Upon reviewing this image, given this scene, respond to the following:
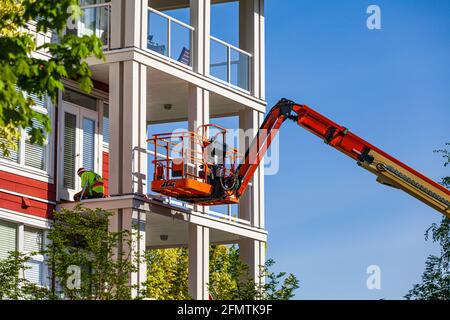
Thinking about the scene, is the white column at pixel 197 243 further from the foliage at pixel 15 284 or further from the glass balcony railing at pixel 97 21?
the foliage at pixel 15 284

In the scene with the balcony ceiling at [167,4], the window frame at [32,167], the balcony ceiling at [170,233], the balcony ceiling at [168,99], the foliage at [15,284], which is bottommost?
the foliage at [15,284]

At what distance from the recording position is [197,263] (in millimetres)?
41000

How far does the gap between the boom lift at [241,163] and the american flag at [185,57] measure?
2168 millimetres

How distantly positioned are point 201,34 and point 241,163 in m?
4.48

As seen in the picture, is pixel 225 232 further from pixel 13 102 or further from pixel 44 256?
pixel 13 102

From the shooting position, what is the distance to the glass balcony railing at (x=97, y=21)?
40.2 metres

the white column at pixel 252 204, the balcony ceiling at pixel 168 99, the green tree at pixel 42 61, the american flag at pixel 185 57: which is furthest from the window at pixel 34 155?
the green tree at pixel 42 61

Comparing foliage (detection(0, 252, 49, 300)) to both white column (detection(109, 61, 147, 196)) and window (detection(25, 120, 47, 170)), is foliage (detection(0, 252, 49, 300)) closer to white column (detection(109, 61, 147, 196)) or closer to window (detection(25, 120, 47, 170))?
window (detection(25, 120, 47, 170))

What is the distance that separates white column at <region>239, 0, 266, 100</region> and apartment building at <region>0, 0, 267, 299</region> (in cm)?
3

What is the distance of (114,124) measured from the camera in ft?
128

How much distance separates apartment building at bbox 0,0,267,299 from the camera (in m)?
38.1

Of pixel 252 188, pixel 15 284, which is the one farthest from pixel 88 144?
pixel 15 284

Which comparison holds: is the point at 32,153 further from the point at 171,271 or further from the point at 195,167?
the point at 171,271
